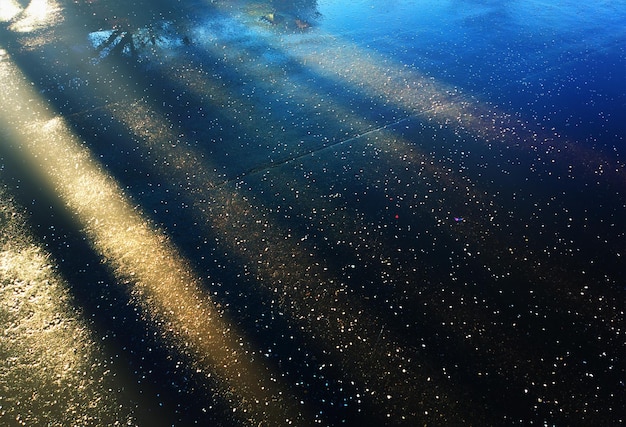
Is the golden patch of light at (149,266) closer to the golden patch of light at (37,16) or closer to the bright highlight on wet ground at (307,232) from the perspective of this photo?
the bright highlight on wet ground at (307,232)

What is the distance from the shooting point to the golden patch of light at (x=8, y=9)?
4.76 m

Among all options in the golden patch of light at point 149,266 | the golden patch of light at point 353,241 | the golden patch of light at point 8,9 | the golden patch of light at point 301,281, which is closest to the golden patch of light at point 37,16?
the golden patch of light at point 8,9

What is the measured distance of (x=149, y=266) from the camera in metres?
2.30

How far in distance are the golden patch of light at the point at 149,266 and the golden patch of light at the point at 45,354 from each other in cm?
31

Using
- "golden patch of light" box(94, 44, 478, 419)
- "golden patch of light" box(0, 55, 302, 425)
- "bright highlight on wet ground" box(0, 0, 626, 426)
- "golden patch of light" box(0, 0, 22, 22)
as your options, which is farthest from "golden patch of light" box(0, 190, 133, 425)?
"golden patch of light" box(0, 0, 22, 22)

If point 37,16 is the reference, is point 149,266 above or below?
below

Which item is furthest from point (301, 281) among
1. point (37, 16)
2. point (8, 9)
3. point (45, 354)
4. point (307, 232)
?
point (8, 9)

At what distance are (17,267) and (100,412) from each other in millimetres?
1103

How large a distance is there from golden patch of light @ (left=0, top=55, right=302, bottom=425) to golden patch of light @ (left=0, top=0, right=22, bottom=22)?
90.1 inches

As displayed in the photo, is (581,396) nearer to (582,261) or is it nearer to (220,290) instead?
(582,261)

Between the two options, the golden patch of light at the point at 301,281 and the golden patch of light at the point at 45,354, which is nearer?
the golden patch of light at the point at 45,354

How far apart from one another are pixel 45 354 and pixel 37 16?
4852 millimetres

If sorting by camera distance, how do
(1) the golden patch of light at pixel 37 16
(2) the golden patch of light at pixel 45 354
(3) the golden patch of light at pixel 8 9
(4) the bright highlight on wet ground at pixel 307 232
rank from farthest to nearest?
(3) the golden patch of light at pixel 8 9
(1) the golden patch of light at pixel 37 16
(4) the bright highlight on wet ground at pixel 307 232
(2) the golden patch of light at pixel 45 354

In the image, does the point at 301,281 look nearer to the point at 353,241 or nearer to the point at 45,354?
the point at 353,241
